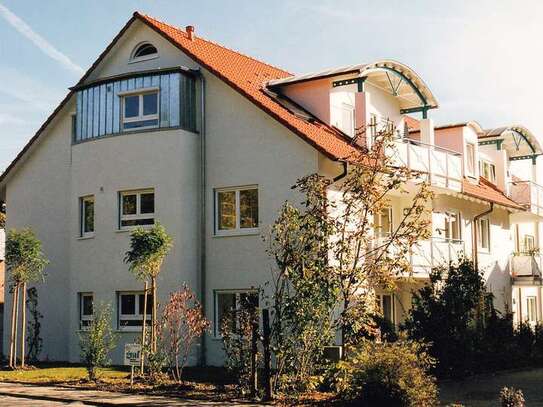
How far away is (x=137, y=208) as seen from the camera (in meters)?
22.5

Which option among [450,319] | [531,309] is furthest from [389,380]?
[531,309]

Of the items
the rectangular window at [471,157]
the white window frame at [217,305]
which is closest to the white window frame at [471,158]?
the rectangular window at [471,157]

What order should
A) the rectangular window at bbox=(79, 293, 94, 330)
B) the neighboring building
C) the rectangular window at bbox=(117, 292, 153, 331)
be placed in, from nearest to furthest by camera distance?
the neighboring building, the rectangular window at bbox=(117, 292, 153, 331), the rectangular window at bbox=(79, 293, 94, 330)

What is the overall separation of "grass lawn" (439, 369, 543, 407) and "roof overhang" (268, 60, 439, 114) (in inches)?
348

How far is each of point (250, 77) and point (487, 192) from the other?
408 inches

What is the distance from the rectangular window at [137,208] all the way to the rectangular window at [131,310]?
195 cm

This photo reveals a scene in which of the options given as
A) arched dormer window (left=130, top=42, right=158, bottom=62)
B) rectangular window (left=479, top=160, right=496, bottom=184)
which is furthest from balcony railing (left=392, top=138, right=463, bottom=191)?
arched dormer window (left=130, top=42, right=158, bottom=62)

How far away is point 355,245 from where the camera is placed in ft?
53.6

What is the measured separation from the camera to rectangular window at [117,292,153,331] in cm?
2191

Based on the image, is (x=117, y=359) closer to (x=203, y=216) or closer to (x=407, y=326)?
(x=203, y=216)

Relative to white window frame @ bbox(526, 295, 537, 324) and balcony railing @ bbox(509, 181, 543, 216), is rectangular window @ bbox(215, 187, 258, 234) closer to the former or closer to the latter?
balcony railing @ bbox(509, 181, 543, 216)

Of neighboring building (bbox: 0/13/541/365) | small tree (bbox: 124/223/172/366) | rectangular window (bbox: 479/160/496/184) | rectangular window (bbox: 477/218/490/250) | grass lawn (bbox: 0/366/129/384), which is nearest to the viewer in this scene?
grass lawn (bbox: 0/366/129/384)

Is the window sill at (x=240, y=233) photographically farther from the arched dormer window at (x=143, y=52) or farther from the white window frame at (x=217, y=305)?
the arched dormer window at (x=143, y=52)

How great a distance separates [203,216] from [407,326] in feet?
20.2
